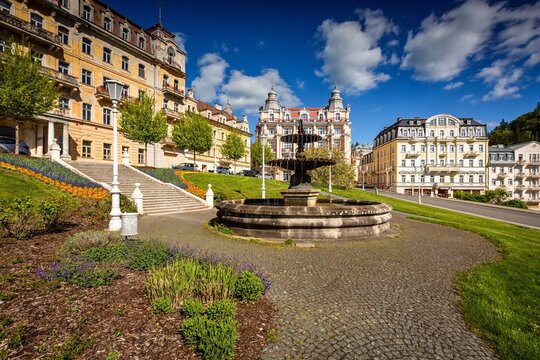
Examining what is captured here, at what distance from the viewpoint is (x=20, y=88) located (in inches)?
687

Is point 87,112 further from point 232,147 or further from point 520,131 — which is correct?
point 520,131

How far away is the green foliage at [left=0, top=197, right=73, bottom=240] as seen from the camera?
6551 millimetres

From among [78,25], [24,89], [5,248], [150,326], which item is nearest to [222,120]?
[78,25]

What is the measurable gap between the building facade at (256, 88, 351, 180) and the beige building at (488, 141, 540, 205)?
3184 centimetres

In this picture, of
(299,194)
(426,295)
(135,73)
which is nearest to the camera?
(426,295)

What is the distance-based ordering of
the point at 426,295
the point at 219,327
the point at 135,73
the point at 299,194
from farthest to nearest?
the point at 135,73
the point at 299,194
the point at 426,295
the point at 219,327

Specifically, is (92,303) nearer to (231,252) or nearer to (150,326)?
(150,326)

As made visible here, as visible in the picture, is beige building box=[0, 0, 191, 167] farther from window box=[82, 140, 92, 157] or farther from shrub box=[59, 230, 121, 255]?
shrub box=[59, 230, 121, 255]

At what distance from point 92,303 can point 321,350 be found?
11.1ft

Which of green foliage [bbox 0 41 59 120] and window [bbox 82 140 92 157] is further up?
green foliage [bbox 0 41 59 120]

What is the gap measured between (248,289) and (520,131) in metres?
102

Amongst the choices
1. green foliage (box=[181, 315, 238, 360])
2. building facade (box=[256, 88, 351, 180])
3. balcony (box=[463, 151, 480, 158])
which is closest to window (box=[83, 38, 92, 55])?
building facade (box=[256, 88, 351, 180])

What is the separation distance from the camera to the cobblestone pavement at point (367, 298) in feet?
9.72

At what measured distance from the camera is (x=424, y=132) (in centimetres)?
5503
